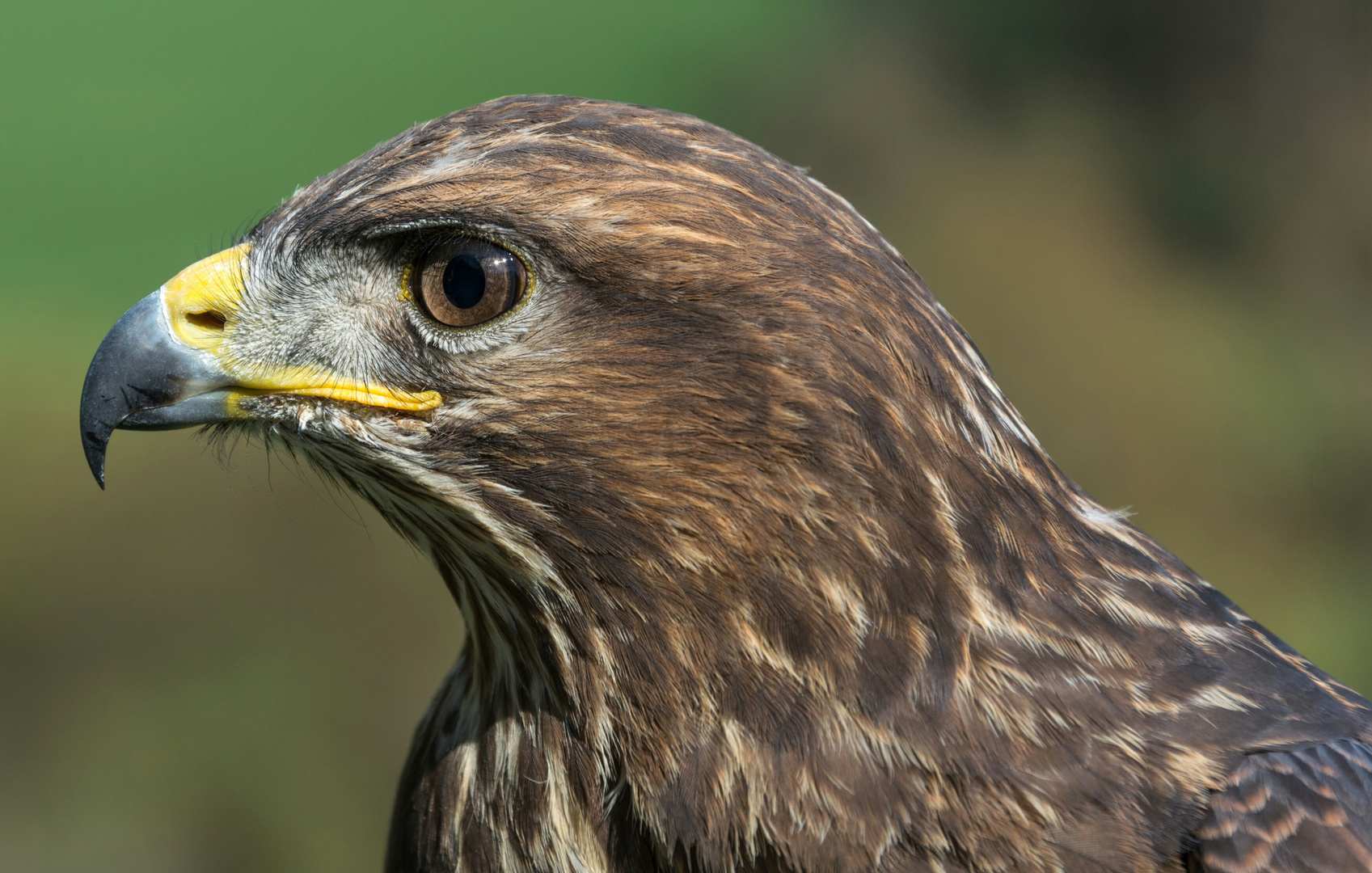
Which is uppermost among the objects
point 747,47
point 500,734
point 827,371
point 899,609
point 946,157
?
point 747,47

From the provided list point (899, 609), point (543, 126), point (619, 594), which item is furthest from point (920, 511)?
point (543, 126)

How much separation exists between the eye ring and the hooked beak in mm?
259

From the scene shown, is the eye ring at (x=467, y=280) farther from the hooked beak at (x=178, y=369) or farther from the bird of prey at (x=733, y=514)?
the hooked beak at (x=178, y=369)

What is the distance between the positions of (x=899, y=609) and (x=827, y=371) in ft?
1.32

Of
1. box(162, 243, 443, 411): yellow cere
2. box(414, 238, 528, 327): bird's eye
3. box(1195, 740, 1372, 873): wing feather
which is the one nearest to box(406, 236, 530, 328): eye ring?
box(414, 238, 528, 327): bird's eye

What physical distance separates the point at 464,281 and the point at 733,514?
0.58 metres

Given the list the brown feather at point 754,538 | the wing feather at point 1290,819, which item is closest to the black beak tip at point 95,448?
the brown feather at point 754,538

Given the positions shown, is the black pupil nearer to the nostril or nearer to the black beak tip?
the nostril

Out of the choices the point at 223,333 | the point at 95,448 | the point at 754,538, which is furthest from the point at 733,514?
the point at 95,448

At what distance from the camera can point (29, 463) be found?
6.57m

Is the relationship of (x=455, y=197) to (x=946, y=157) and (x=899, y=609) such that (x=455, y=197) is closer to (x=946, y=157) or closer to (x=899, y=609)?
(x=899, y=609)

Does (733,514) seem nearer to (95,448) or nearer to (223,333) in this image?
(223,333)

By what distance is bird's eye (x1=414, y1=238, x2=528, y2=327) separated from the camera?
74.5 inches

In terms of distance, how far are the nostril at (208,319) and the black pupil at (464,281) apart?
469 millimetres
